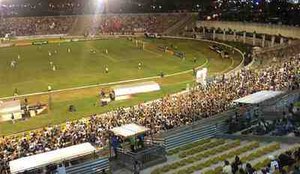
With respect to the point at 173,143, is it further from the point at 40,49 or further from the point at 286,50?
the point at 40,49

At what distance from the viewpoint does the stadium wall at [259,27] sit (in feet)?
252

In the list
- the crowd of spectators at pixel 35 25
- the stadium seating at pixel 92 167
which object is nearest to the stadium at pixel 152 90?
the stadium seating at pixel 92 167

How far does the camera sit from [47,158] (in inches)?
882

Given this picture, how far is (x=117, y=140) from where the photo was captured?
24.8 metres

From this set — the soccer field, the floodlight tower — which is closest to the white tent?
the soccer field

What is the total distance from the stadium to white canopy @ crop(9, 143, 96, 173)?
5 centimetres

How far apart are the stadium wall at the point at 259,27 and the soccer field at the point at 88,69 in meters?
7.80

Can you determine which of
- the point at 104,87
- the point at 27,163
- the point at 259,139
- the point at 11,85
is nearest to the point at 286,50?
the point at 104,87

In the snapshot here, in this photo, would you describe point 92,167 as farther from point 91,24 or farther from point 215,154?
point 91,24

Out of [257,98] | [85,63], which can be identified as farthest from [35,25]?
[257,98]

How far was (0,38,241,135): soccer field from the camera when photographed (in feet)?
150

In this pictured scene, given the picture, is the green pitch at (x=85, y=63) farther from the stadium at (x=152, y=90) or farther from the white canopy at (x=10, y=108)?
the white canopy at (x=10, y=108)

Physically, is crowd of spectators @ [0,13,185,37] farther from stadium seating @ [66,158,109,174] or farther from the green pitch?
stadium seating @ [66,158,109,174]

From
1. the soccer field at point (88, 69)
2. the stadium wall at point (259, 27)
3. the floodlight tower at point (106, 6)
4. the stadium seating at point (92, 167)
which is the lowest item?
the soccer field at point (88, 69)
